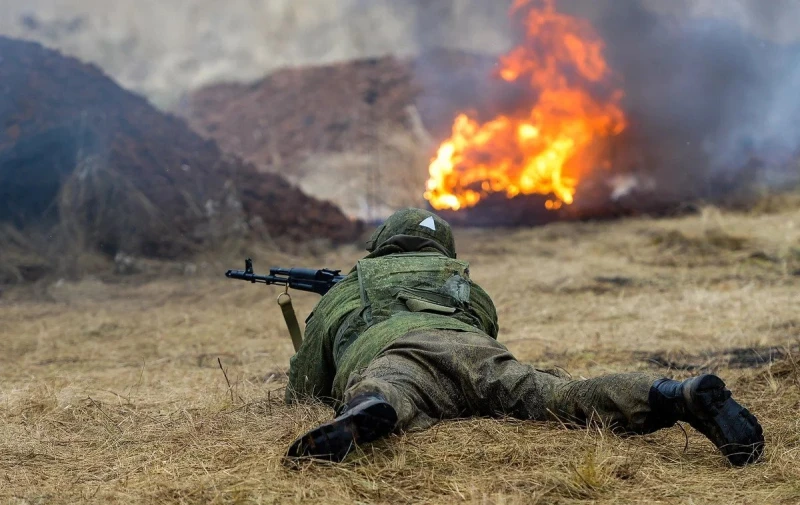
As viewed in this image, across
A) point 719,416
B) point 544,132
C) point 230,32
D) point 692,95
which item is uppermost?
point 230,32

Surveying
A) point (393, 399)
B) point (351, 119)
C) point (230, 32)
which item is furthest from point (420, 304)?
point (230, 32)

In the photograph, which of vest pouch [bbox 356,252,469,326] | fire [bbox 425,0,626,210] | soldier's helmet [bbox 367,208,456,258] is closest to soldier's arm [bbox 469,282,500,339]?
vest pouch [bbox 356,252,469,326]

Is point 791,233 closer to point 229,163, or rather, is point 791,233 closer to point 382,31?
point 229,163

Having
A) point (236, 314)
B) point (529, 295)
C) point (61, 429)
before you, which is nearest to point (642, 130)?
point (529, 295)

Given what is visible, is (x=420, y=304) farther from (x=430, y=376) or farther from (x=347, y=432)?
(x=347, y=432)

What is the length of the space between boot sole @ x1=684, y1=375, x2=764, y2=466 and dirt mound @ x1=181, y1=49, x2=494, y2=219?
1593cm

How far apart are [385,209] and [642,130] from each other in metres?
6.18

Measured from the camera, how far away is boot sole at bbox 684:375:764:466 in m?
2.76

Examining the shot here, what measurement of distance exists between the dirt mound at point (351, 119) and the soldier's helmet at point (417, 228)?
1440 centimetres

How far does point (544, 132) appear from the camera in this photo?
16.2 meters

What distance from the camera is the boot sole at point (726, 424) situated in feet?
9.06

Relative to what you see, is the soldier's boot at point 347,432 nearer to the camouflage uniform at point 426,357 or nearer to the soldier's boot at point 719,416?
the camouflage uniform at point 426,357

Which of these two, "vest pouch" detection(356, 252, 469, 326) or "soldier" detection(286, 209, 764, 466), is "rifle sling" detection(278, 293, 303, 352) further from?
"vest pouch" detection(356, 252, 469, 326)

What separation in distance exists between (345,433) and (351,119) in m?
21.4
